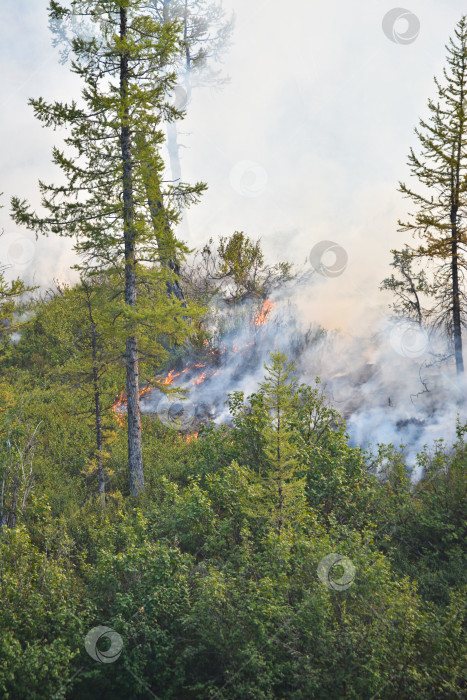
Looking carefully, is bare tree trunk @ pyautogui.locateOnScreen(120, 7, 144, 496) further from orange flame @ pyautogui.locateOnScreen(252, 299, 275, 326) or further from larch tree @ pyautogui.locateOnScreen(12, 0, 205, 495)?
orange flame @ pyautogui.locateOnScreen(252, 299, 275, 326)

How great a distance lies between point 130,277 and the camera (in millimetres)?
10758

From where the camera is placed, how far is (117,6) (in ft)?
33.9

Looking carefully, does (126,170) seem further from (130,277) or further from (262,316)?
(262,316)

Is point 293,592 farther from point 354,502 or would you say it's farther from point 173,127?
point 173,127

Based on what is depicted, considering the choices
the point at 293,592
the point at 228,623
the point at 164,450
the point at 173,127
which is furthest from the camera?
the point at 173,127

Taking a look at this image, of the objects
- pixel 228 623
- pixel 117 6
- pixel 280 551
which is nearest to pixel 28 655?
pixel 228 623

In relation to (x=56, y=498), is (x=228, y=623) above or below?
below

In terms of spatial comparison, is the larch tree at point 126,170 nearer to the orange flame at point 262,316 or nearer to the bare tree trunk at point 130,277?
the bare tree trunk at point 130,277

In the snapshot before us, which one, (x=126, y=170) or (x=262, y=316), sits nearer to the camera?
(x=126, y=170)

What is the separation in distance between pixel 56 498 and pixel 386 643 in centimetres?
899

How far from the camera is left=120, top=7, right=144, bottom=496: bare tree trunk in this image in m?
10.4

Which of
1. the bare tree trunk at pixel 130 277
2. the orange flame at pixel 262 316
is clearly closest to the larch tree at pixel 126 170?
the bare tree trunk at pixel 130 277

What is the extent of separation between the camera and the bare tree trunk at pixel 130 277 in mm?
10445

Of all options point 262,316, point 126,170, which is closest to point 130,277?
point 126,170
